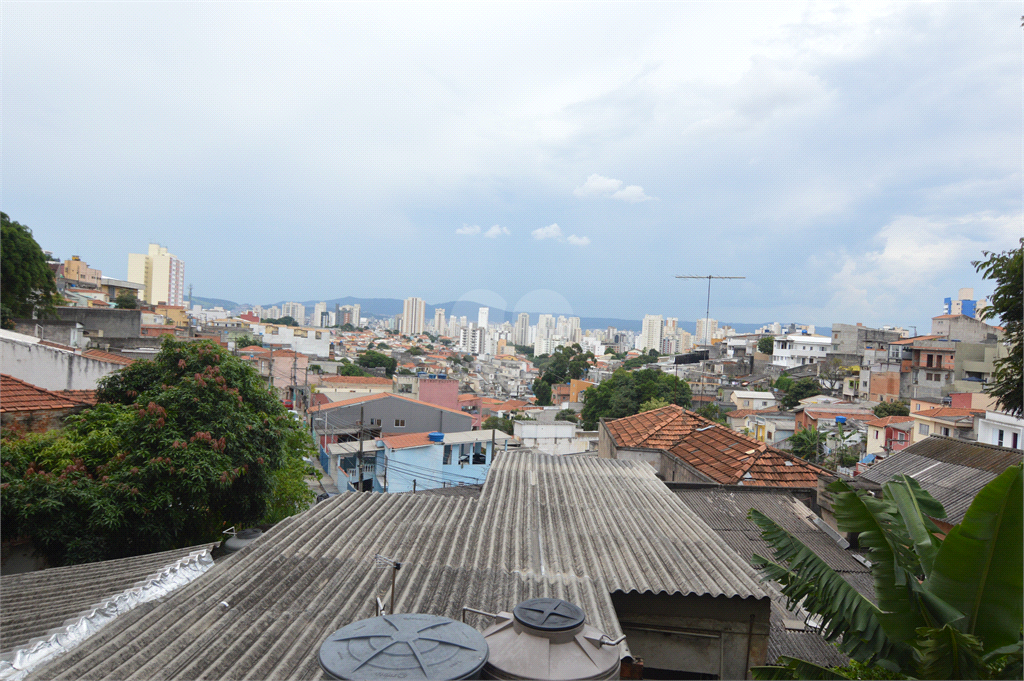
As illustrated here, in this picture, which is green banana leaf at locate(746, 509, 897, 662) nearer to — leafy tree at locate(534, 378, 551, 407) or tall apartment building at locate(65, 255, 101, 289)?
leafy tree at locate(534, 378, 551, 407)

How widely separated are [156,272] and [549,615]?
9845cm

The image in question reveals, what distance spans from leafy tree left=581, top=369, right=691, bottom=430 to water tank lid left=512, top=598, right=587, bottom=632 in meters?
33.9

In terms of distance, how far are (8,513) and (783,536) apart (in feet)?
27.7

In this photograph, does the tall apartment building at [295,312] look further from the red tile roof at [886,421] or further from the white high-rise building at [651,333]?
the red tile roof at [886,421]

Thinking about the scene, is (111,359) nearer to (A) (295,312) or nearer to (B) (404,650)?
(B) (404,650)

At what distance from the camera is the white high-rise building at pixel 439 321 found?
188 meters

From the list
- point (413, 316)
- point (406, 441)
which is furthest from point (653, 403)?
point (413, 316)

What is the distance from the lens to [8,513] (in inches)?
280

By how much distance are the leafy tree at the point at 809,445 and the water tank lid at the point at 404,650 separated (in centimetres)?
2633

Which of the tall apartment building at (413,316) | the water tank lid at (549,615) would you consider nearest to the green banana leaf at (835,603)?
the water tank lid at (549,615)

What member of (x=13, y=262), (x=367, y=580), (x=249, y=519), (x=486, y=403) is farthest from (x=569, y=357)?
(x=367, y=580)

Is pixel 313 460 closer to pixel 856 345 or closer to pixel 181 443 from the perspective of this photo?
pixel 181 443

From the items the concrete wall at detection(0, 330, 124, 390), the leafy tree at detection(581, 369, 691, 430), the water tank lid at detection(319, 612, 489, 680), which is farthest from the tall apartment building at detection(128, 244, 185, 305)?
the water tank lid at detection(319, 612, 489, 680)

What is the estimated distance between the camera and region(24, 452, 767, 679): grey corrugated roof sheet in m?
3.52
